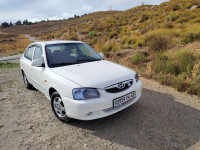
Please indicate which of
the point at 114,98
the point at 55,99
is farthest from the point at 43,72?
the point at 114,98

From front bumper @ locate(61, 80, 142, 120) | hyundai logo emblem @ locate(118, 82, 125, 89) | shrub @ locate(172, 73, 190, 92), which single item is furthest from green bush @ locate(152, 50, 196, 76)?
front bumper @ locate(61, 80, 142, 120)

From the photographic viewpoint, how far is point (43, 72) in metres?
3.21

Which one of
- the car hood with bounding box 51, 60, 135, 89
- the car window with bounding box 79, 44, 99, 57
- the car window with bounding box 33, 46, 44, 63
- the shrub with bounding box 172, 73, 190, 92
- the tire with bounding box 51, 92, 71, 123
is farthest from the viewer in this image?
the shrub with bounding box 172, 73, 190, 92

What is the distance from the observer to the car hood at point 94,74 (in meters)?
2.56

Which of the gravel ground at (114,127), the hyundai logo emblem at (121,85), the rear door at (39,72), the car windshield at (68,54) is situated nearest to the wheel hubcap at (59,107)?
the gravel ground at (114,127)

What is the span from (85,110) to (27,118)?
1.62 m

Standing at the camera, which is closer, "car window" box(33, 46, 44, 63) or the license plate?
the license plate

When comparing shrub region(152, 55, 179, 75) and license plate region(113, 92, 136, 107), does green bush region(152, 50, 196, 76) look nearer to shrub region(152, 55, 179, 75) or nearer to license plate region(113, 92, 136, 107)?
shrub region(152, 55, 179, 75)

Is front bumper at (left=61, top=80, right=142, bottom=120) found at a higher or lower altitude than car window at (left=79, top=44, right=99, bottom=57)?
lower

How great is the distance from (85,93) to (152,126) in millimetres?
1464

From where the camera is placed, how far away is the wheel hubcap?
9.43 feet

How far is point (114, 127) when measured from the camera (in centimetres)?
281

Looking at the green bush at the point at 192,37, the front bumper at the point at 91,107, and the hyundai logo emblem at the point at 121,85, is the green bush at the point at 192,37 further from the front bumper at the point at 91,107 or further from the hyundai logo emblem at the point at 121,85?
the front bumper at the point at 91,107

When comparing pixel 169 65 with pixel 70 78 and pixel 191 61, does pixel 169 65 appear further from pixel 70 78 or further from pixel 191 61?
pixel 70 78
